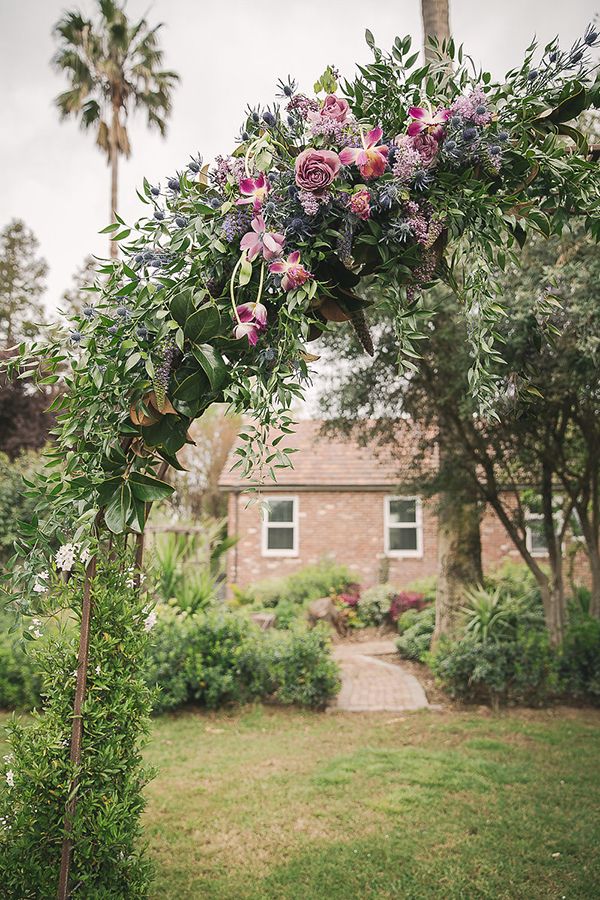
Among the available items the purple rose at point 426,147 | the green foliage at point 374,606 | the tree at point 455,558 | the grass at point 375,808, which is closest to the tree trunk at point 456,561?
the tree at point 455,558

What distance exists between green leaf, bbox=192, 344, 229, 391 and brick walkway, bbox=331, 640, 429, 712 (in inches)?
238

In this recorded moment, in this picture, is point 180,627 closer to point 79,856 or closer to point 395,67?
point 79,856

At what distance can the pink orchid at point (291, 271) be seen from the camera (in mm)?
1601

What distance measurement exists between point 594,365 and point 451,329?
1.74 metres

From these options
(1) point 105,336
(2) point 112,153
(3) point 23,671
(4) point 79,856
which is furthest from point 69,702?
(2) point 112,153

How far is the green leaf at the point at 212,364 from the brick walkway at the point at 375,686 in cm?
605

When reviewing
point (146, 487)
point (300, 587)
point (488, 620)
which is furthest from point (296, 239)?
point (300, 587)

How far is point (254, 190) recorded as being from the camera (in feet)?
5.37

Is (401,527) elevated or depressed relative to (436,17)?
depressed

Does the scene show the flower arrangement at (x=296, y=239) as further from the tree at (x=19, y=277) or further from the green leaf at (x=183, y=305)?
the tree at (x=19, y=277)

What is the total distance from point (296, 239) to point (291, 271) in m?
0.14

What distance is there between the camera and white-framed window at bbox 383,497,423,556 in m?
14.6

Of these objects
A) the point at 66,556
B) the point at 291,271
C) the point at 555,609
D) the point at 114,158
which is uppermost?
the point at 114,158

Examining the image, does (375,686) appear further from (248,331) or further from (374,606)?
(248,331)
